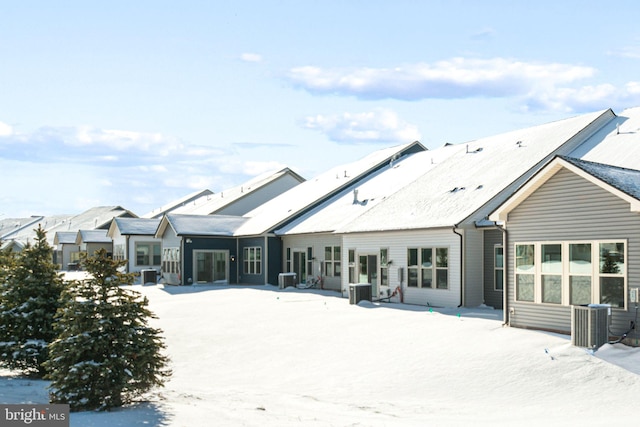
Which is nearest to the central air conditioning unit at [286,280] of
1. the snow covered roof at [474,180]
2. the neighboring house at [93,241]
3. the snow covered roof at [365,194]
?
the snow covered roof at [365,194]

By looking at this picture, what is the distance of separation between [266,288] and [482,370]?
22761mm

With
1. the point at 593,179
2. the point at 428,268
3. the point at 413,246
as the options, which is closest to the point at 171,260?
the point at 413,246

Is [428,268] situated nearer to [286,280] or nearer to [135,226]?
[286,280]

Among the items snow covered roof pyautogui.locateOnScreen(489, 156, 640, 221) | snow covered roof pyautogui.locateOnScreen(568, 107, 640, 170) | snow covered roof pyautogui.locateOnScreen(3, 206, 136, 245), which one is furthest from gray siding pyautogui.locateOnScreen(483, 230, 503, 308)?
snow covered roof pyautogui.locateOnScreen(3, 206, 136, 245)

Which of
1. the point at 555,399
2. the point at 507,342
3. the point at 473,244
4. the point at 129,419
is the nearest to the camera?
the point at 129,419

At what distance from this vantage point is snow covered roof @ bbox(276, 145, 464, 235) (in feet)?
109

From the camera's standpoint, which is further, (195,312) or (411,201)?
(411,201)

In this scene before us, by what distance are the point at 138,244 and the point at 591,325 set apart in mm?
38927

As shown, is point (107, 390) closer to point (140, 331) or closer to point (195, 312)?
point (140, 331)

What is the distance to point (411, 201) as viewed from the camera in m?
27.6

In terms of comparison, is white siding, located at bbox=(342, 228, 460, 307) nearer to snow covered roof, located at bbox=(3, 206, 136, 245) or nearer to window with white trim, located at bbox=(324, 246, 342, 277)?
window with white trim, located at bbox=(324, 246, 342, 277)

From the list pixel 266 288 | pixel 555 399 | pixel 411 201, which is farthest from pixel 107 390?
pixel 266 288

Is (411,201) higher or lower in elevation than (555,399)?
higher

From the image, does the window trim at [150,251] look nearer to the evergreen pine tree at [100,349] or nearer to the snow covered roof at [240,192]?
the snow covered roof at [240,192]
